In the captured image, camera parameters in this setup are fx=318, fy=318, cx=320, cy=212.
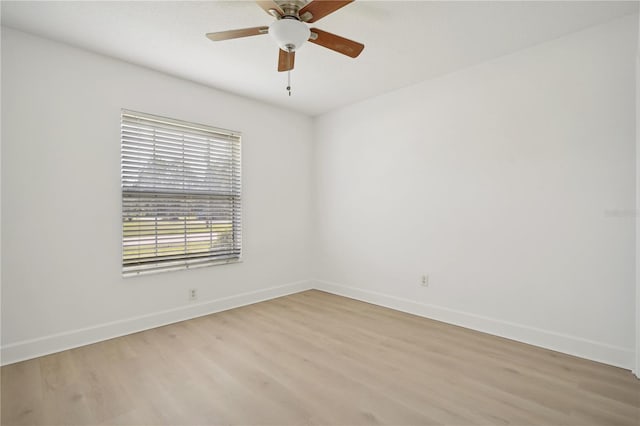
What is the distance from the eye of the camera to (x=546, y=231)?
8.84ft

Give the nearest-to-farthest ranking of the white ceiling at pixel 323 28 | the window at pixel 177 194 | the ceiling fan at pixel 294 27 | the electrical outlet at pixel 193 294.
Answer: the ceiling fan at pixel 294 27, the white ceiling at pixel 323 28, the window at pixel 177 194, the electrical outlet at pixel 193 294

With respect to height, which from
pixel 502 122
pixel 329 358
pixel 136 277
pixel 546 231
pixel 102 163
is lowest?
pixel 329 358

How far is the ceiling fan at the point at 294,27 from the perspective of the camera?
189 cm

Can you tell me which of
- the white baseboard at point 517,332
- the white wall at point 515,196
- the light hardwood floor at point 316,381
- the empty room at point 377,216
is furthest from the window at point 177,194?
the white baseboard at point 517,332

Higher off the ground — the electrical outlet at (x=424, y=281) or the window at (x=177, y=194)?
the window at (x=177, y=194)

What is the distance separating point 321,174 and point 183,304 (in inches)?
98.6

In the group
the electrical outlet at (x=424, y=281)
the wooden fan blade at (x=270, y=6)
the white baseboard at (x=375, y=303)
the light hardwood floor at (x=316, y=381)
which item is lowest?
the light hardwood floor at (x=316, y=381)

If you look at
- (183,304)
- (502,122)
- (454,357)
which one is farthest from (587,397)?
(183,304)

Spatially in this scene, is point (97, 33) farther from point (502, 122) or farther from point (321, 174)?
point (502, 122)

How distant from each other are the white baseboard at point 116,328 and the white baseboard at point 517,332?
1.52 metres

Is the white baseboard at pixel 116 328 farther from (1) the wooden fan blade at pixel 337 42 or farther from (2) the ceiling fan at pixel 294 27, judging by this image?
(1) the wooden fan blade at pixel 337 42

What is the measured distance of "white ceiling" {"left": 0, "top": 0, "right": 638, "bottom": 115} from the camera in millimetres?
2232

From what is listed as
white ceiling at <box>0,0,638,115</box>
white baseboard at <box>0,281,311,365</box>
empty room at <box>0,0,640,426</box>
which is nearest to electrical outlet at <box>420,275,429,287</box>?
empty room at <box>0,0,640,426</box>

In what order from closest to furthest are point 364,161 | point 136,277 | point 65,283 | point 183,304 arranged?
point 65,283 → point 136,277 → point 183,304 → point 364,161
